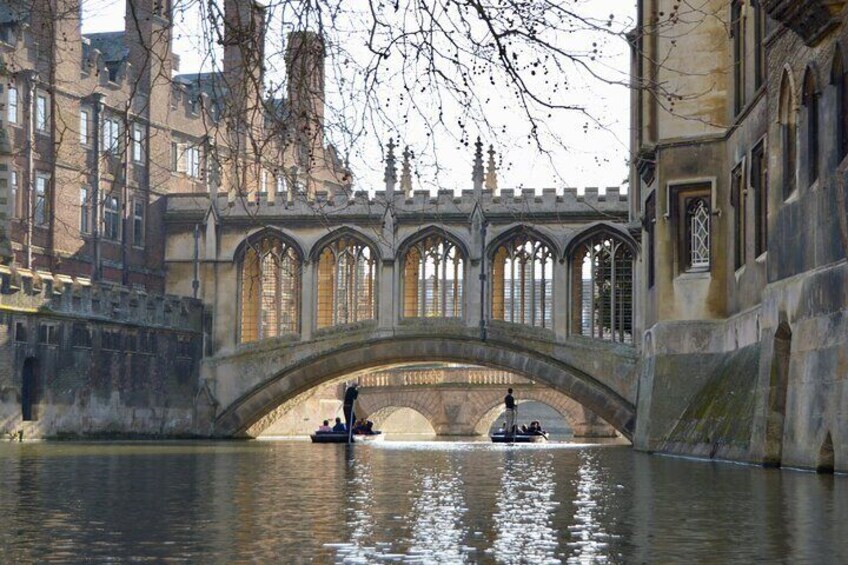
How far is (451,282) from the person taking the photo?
48.4m

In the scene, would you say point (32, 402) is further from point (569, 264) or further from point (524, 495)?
point (524, 495)

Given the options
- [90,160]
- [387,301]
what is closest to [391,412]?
[387,301]

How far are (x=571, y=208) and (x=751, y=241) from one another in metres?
22.8

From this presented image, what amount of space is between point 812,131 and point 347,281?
103 feet

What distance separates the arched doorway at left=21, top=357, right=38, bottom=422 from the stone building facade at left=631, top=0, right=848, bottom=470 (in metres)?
15.0

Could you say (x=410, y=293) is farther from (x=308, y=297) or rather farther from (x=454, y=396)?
(x=454, y=396)

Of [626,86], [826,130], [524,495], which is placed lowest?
[524,495]

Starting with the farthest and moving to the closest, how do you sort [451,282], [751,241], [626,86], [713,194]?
[451,282] → [713,194] → [751,241] → [626,86]

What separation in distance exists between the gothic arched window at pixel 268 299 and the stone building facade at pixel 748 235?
16.8 metres

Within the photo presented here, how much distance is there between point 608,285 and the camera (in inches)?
1841

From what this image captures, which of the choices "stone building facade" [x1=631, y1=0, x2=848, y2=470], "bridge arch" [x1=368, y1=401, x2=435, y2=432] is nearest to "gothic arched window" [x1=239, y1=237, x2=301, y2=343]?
"stone building facade" [x1=631, y1=0, x2=848, y2=470]

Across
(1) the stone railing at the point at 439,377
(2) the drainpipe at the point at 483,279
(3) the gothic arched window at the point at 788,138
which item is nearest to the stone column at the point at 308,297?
(2) the drainpipe at the point at 483,279

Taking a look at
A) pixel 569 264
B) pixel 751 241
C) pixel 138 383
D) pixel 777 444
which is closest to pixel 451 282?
pixel 569 264

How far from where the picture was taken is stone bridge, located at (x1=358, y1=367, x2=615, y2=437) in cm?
6944
